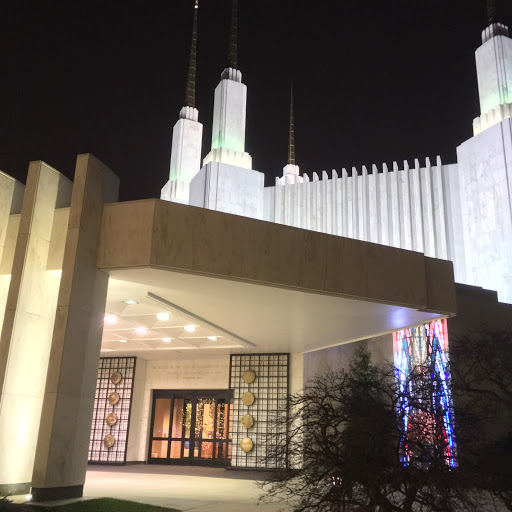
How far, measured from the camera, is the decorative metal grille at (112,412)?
1992 cm

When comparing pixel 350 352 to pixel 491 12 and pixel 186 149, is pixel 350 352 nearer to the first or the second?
pixel 186 149

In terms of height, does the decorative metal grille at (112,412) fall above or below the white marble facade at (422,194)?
below

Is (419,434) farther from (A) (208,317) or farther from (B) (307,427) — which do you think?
(A) (208,317)

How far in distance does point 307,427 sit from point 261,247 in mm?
4127

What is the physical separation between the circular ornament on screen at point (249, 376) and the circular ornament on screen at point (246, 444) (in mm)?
1843

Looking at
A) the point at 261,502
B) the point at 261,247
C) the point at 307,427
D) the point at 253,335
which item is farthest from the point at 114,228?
the point at 253,335

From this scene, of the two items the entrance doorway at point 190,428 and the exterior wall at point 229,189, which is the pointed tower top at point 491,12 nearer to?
the exterior wall at point 229,189

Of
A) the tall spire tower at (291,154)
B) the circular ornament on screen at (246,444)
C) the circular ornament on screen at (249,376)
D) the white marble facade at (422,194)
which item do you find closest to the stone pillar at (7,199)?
the circular ornament on screen at (249,376)

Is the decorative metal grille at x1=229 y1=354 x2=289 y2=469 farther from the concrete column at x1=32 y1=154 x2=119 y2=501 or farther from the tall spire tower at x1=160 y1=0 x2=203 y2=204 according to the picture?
the tall spire tower at x1=160 y1=0 x2=203 y2=204

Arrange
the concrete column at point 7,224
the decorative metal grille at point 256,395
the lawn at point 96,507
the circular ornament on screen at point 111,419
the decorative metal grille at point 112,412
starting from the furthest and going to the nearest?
the circular ornament on screen at point 111,419, the decorative metal grille at point 112,412, the decorative metal grille at point 256,395, the concrete column at point 7,224, the lawn at point 96,507

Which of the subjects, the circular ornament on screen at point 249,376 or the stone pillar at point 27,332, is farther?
the circular ornament on screen at point 249,376

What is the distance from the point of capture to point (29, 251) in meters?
9.99

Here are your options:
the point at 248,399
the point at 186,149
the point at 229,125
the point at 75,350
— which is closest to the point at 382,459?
the point at 75,350

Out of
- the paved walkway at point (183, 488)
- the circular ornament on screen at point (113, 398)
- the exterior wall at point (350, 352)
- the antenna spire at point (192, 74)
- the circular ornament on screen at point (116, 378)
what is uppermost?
the antenna spire at point (192, 74)
